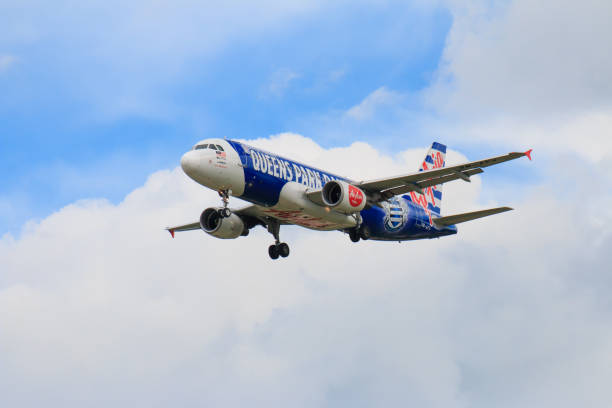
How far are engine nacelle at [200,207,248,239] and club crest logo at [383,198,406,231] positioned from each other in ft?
27.1

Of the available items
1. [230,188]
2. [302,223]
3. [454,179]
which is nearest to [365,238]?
[302,223]

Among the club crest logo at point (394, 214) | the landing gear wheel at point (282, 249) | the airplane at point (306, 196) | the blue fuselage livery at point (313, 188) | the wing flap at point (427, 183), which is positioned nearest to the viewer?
the airplane at point (306, 196)

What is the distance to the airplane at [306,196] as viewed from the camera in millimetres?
42031

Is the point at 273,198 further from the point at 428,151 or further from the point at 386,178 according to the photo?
the point at 428,151

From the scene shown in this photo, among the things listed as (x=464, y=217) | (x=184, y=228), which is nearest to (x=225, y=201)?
(x=184, y=228)

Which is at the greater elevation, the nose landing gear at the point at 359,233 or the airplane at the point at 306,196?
the airplane at the point at 306,196

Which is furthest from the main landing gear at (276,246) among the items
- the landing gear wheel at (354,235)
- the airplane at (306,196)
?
the landing gear wheel at (354,235)

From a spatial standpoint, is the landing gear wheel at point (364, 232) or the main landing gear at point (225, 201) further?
the landing gear wheel at point (364, 232)

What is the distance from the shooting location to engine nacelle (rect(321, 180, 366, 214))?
4381cm

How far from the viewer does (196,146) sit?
139 feet

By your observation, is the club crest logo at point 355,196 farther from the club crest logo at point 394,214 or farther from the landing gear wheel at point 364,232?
the club crest logo at point 394,214

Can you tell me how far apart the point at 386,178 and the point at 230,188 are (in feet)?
28.0

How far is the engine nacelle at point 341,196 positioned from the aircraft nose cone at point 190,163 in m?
6.77

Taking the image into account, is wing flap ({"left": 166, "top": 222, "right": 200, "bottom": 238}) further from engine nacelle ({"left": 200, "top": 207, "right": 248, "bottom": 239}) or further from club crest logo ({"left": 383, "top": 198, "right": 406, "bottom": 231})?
club crest logo ({"left": 383, "top": 198, "right": 406, "bottom": 231})
